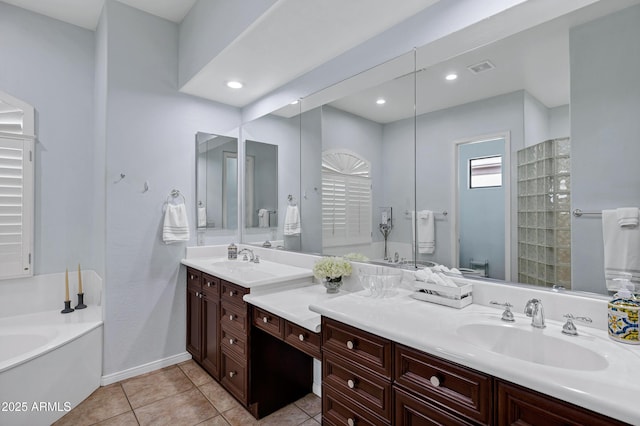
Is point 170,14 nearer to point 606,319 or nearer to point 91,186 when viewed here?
point 91,186

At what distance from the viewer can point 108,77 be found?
2.57 meters

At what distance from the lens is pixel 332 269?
1979 mm

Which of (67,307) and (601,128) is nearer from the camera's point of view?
(601,128)

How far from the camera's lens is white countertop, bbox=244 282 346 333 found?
160 centimetres

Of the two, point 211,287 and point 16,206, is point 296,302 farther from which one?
point 16,206

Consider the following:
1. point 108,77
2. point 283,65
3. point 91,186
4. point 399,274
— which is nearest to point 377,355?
point 399,274

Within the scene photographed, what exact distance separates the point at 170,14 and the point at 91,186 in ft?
5.79

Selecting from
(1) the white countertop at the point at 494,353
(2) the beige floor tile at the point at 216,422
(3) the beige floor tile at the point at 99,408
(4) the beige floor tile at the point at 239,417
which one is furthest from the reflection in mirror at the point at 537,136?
(3) the beige floor tile at the point at 99,408

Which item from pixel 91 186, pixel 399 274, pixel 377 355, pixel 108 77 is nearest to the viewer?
pixel 377 355

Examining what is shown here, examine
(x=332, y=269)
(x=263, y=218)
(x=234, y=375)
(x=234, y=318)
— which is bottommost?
(x=234, y=375)

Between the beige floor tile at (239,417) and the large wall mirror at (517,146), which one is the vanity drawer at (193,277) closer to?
the beige floor tile at (239,417)

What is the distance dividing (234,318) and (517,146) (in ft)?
6.51

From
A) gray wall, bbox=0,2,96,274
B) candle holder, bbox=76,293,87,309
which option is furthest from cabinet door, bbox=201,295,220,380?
candle holder, bbox=76,293,87,309

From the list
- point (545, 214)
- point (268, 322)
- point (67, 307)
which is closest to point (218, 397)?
point (268, 322)
